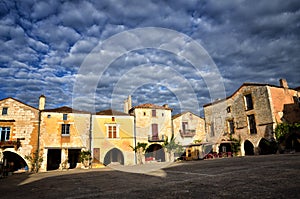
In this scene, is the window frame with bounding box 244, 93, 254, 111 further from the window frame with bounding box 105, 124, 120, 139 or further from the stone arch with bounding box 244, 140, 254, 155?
the window frame with bounding box 105, 124, 120, 139

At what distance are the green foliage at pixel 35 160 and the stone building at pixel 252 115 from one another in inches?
699

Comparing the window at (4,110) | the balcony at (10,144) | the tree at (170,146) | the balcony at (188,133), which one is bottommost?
the tree at (170,146)

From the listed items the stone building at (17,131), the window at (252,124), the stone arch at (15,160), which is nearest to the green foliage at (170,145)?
the window at (252,124)

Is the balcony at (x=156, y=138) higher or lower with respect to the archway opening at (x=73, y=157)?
higher

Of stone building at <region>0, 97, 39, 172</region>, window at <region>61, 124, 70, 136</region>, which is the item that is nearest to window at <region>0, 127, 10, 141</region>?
stone building at <region>0, 97, 39, 172</region>

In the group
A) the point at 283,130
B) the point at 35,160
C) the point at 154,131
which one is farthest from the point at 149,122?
the point at 283,130

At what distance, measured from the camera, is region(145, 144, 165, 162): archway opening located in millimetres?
25967

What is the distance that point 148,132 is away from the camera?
1027 inches

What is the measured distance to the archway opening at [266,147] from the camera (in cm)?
2011

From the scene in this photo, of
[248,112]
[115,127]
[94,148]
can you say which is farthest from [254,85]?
[94,148]

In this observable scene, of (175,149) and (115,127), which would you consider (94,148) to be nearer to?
(115,127)

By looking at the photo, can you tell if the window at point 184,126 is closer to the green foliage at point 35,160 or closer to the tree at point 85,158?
the tree at point 85,158

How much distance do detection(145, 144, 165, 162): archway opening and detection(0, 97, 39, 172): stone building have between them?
1181cm

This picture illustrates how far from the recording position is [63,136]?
859 inches
